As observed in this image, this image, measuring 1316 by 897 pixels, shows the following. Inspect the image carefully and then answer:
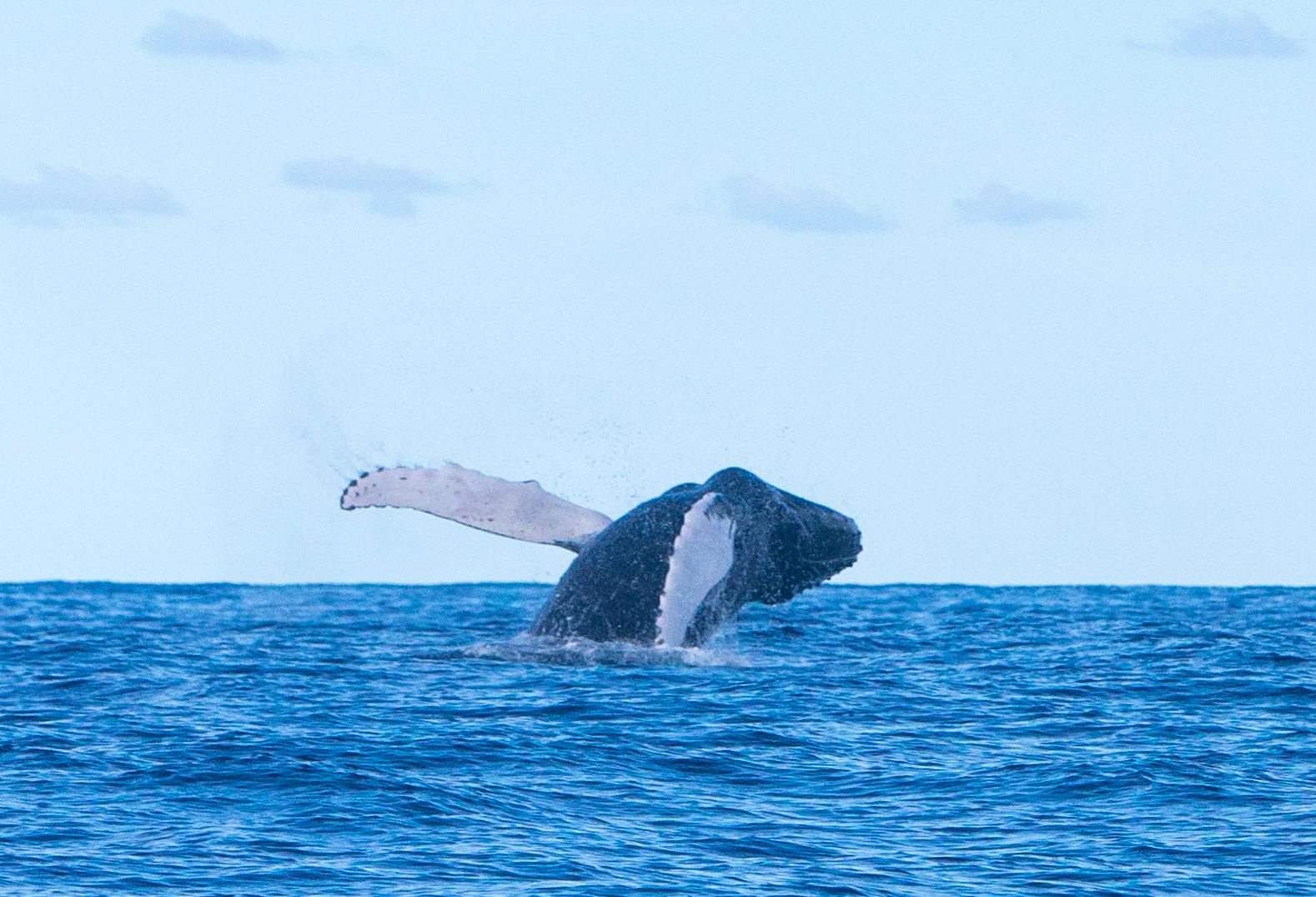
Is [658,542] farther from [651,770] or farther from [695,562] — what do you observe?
[651,770]

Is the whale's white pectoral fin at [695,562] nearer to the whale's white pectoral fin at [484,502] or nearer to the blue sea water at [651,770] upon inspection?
the blue sea water at [651,770]

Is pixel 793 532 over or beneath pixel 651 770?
over

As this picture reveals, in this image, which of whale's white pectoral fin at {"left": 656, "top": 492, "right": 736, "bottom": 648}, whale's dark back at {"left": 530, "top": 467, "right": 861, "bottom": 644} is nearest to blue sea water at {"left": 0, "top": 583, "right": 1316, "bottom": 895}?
whale's dark back at {"left": 530, "top": 467, "right": 861, "bottom": 644}

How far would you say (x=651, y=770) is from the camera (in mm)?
10992

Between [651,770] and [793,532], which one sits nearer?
[651,770]

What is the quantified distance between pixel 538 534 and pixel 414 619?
425 inches

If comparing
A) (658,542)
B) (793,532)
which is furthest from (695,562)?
(793,532)

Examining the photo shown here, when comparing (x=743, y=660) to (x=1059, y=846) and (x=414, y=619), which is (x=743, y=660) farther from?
(x=414, y=619)

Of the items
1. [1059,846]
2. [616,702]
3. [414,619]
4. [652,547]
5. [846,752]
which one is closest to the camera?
[1059,846]

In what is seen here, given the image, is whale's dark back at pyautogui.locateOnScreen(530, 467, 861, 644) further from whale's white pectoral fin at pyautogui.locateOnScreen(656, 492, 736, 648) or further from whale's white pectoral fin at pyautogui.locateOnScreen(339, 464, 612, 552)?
whale's white pectoral fin at pyautogui.locateOnScreen(339, 464, 612, 552)

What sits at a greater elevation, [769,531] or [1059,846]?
[769,531]

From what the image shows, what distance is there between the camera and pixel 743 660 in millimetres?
16016

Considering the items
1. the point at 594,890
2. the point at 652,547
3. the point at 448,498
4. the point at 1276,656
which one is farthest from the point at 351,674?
the point at 1276,656

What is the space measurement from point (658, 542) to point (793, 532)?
4.19 ft
